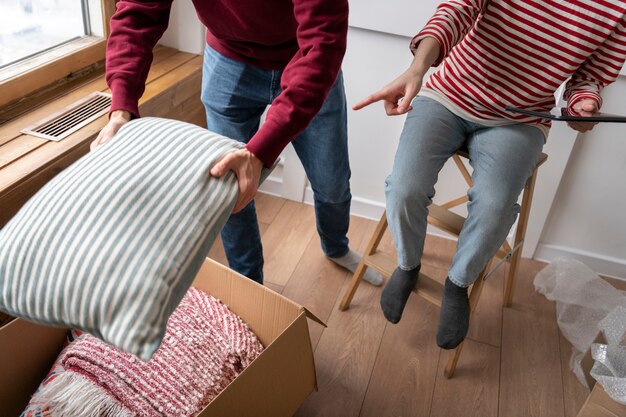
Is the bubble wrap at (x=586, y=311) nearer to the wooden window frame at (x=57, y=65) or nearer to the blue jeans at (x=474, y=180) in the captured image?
the blue jeans at (x=474, y=180)

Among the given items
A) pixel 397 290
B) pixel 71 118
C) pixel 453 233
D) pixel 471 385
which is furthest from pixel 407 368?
pixel 71 118

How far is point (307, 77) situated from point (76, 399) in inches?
30.8

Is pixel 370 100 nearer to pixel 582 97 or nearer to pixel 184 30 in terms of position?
pixel 582 97

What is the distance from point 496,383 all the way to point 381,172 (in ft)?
2.70

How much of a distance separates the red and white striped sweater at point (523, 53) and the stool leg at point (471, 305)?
0.39 metres

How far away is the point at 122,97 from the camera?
1.05m

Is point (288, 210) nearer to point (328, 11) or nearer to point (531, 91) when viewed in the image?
point (531, 91)

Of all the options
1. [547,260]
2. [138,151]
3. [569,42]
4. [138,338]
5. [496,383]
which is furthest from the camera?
[547,260]

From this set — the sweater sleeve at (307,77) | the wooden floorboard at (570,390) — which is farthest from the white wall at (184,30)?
the wooden floorboard at (570,390)

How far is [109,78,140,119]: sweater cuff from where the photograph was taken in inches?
41.0

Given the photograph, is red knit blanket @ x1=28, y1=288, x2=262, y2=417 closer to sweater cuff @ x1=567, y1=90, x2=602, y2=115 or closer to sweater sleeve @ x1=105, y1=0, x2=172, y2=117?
sweater sleeve @ x1=105, y1=0, x2=172, y2=117

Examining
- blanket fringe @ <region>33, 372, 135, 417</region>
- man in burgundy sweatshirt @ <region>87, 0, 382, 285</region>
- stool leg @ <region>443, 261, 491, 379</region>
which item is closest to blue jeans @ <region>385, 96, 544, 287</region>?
stool leg @ <region>443, 261, 491, 379</region>

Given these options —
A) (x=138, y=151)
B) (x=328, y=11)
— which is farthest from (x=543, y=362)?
(x=138, y=151)

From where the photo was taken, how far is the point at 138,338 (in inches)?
28.0
